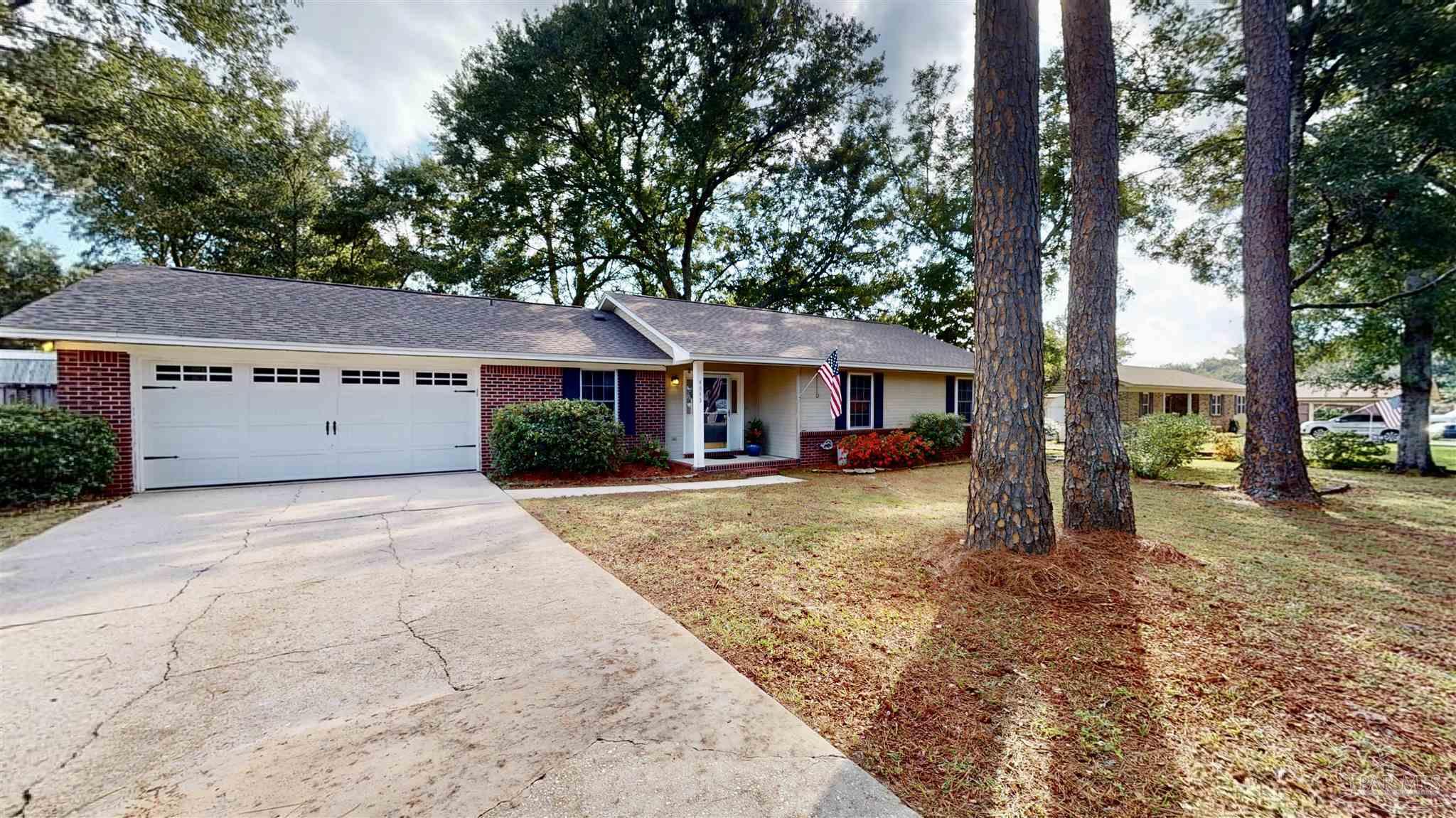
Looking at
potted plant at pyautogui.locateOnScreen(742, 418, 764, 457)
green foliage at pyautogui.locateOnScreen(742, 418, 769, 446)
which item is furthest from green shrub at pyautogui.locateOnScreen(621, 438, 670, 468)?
green foliage at pyautogui.locateOnScreen(742, 418, 769, 446)

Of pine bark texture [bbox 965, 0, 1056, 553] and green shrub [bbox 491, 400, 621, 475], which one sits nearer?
pine bark texture [bbox 965, 0, 1056, 553]

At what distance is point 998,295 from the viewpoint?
4.75 metres

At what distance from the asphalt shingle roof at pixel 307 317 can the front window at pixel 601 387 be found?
1.91ft

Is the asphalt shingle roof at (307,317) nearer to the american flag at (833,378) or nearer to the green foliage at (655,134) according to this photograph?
the american flag at (833,378)

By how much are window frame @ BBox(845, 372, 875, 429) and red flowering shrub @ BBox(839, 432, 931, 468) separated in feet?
1.65

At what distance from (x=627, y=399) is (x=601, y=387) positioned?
2.12ft

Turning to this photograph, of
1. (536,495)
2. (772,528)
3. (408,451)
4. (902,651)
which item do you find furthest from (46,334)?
(902,651)

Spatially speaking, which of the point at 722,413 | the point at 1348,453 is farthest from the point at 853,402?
the point at 1348,453

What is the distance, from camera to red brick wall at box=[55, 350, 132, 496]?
25.2 ft

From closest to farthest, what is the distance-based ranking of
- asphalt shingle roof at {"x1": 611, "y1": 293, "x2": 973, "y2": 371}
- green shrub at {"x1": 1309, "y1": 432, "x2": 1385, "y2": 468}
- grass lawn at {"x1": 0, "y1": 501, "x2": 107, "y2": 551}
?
grass lawn at {"x1": 0, "y1": 501, "x2": 107, "y2": 551} → asphalt shingle roof at {"x1": 611, "y1": 293, "x2": 973, "y2": 371} → green shrub at {"x1": 1309, "y1": 432, "x2": 1385, "y2": 468}

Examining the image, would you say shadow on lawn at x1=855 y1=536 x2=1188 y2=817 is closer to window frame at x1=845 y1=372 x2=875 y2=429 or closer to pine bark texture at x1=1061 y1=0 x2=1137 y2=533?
pine bark texture at x1=1061 y1=0 x2=1137 y2=533

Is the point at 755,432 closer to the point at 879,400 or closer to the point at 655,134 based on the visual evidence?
the point at 879,400

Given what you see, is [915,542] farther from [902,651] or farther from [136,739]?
[136,739]

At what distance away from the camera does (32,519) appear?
20.4 feet
